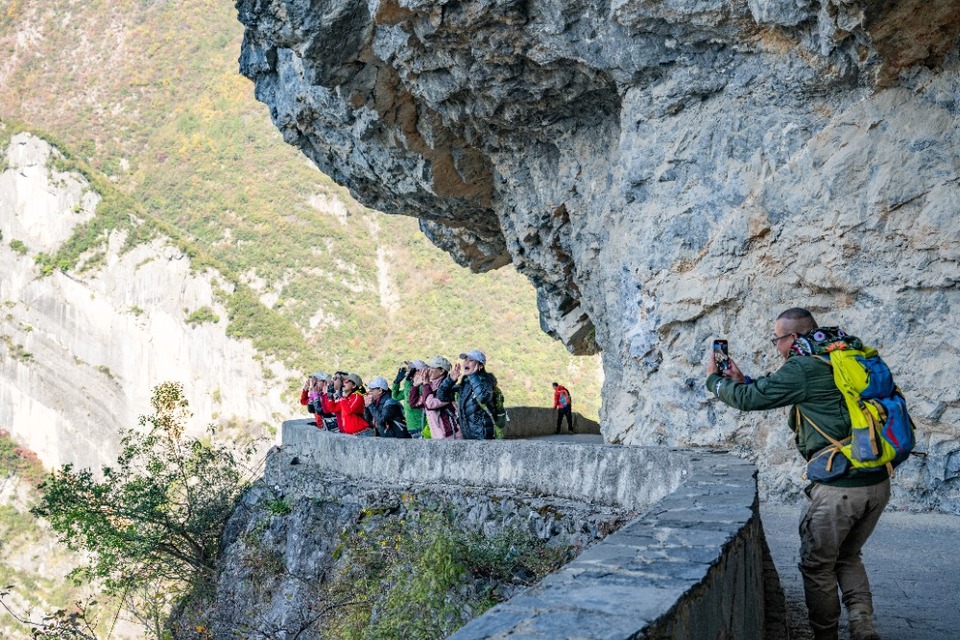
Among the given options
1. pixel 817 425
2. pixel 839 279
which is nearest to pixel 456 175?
pixel 839 279

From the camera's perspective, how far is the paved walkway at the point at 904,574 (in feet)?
15.3

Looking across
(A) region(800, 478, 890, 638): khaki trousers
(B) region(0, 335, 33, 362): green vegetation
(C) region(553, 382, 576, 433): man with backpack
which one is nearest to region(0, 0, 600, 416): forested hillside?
(B) region(0, 335, 33, 362): green vegetation

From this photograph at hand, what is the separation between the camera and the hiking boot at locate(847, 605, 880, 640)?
4242 millimetres

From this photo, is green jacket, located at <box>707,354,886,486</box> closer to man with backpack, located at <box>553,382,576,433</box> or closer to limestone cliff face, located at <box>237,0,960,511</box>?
limestone cliff face, located at <box>237,0,960,511</box>

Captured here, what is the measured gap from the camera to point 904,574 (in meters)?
5.72

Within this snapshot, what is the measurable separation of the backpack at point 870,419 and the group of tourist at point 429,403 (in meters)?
6.34

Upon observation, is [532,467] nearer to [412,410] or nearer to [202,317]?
[412,410]

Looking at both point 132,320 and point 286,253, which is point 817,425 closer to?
point 132,320

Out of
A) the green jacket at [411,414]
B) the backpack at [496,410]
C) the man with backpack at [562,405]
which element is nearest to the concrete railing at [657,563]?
the backpack at [496,410]

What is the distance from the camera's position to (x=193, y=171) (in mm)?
67438

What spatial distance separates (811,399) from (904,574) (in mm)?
2274

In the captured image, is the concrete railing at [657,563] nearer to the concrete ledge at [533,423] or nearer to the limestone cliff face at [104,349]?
the concrete ledge at [533,423]

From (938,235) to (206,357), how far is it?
4642 centimetres

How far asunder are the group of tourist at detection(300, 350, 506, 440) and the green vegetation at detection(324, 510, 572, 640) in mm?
2105
